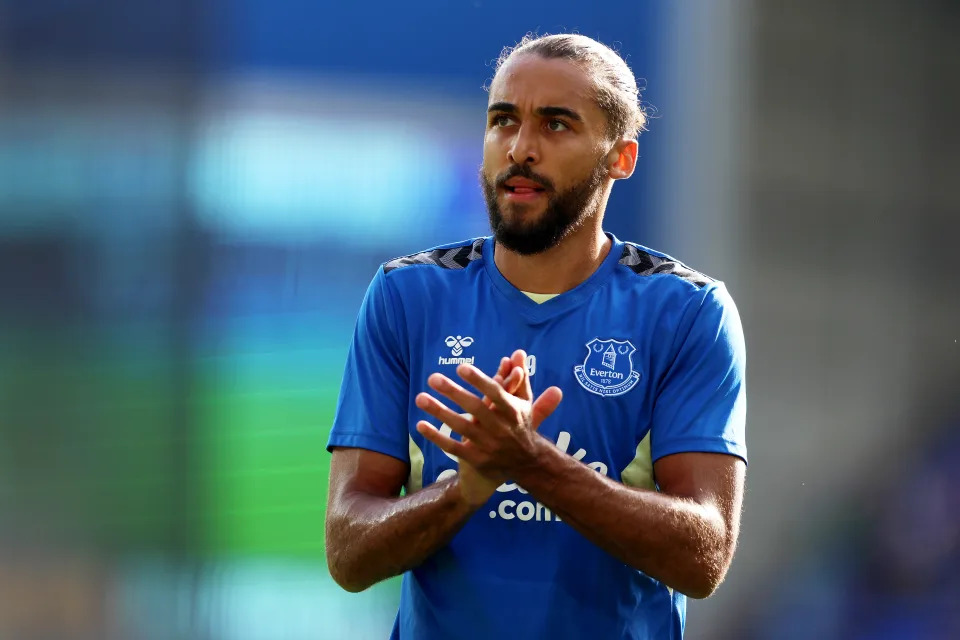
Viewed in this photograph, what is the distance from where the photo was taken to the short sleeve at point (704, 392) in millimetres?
2252

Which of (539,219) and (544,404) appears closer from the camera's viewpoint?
(544,404)

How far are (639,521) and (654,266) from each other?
2.00 ft

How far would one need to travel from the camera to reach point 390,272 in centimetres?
246

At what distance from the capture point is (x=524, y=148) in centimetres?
235

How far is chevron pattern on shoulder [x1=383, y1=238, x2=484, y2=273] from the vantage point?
2.49 meters

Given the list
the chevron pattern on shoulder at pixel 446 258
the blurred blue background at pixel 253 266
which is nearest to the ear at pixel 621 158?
the chevron pattern on shoulder at pixel 446 258

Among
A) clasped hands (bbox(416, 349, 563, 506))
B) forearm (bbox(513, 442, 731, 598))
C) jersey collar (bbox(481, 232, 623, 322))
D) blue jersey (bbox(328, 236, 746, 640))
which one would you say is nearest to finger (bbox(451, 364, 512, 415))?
clasped hands (bbox(416, 349, 563, 506))

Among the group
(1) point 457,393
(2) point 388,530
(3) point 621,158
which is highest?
(3) point 621,158

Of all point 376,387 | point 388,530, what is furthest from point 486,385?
point 376,387

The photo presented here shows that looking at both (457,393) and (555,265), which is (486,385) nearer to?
(457,393)

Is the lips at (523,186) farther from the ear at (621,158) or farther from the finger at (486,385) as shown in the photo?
the finger at (486,385)

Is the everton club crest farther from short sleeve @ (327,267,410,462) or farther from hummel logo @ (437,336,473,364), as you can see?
short sleeve @ (327,267,410,462)

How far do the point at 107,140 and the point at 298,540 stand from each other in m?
1.72

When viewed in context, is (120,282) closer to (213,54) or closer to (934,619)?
(213,54)
